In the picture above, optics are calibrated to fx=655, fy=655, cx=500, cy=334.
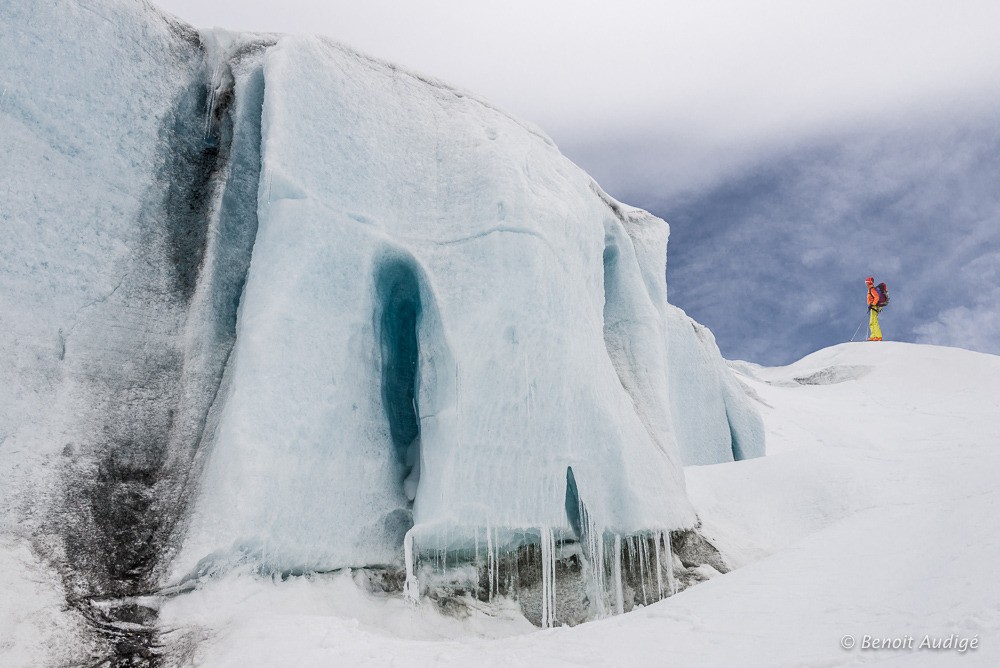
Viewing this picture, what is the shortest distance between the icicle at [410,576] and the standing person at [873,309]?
3065 cm

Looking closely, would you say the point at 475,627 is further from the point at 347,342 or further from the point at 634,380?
the point at 634,380

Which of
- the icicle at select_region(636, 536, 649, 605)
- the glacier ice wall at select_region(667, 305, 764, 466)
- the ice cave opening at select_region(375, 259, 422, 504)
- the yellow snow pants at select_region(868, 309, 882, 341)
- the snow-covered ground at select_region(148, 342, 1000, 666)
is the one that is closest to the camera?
the snow-covered ground at select_region(148, 342, 1000, 666)

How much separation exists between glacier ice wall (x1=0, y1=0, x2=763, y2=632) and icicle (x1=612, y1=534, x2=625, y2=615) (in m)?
0.18

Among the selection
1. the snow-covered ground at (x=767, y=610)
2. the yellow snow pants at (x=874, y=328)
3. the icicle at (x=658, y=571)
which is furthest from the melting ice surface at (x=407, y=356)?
the yellow snow pants at (x=874, y=328)

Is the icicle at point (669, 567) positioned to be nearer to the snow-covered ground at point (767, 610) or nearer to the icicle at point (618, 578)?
the icicle at point (618, 578)

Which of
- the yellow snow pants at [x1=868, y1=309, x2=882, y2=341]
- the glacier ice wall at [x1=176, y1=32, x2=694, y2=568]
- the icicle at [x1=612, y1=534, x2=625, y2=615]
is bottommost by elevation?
the icicle at [x1=612, y1=534, x2=625, y2=615]

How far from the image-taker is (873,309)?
3106 centimetres

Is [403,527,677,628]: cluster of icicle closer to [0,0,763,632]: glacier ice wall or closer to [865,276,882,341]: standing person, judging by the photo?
[0,0,763,632]: glacier ice wall

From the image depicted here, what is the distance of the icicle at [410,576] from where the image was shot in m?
4.61

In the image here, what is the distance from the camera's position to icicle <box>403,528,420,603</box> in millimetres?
4609

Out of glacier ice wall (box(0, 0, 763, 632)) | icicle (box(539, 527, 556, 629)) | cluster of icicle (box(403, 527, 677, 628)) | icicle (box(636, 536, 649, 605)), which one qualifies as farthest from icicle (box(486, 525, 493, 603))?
icicle (box(636, 536, 649, 605))

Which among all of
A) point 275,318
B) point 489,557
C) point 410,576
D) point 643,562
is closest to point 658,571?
point 643,562

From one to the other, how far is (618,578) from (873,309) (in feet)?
100

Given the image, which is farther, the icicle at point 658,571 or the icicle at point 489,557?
the icicle at point 658,571
